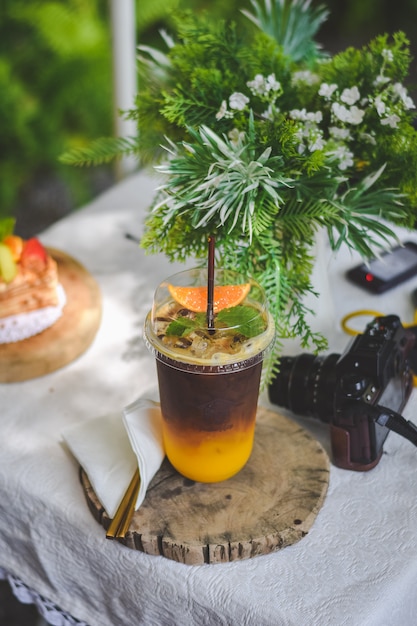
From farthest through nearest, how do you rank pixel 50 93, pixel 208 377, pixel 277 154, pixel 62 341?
1. pixel 50 93
2. pixel 62 341
3. pixel 277 154
4. pixel 208 377

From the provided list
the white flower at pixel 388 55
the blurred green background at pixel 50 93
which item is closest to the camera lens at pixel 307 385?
the white flower at pixel 388 55

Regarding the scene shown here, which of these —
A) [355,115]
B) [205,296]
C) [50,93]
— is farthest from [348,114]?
[50,93]

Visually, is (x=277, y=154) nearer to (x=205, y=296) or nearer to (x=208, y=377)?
(x=205, y=296)

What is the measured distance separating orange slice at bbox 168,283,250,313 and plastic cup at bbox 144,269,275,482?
0.04 ft

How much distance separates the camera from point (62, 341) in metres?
1.27

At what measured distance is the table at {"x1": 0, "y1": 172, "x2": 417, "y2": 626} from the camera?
886mm

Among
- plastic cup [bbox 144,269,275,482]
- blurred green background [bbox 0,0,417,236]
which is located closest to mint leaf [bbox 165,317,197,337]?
plastic cup [bbox 144,269,275,482]

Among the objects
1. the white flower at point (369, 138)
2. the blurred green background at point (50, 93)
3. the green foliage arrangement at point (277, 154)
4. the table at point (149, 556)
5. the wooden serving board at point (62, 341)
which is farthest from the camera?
the blurred green background at point (50, 93)

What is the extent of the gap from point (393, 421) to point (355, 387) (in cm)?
7

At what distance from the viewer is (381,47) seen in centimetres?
113

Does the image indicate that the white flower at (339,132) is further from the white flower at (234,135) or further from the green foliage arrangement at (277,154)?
the white flower at (234,135)

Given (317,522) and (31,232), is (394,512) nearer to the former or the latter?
(317,522)

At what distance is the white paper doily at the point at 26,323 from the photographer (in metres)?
1.27

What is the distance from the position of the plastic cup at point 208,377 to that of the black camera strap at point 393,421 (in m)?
0.17
